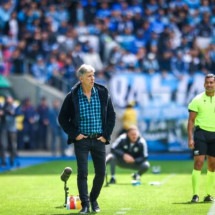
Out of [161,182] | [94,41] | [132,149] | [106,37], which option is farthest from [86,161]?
[106,37]

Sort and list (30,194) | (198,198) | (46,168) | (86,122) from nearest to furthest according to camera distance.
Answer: (86,122)
(198,198)
(30,194)
(46,168)

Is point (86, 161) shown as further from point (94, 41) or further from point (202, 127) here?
point (94, 41)

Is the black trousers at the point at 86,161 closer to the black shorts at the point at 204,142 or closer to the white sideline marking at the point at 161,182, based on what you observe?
the black shorts at the point at 204,142

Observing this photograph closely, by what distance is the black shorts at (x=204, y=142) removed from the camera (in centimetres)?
1409

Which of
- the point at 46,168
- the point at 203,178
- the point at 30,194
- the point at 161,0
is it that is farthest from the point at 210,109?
the point at 161,0

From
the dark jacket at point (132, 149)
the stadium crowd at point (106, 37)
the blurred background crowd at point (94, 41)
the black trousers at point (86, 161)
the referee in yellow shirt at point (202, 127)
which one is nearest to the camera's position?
the black trousers at point (86, 161)

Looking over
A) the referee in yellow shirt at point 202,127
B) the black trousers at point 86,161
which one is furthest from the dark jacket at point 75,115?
the referee in yellow shirt at point 202,127

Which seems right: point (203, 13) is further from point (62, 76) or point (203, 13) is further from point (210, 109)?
point (210, 109)

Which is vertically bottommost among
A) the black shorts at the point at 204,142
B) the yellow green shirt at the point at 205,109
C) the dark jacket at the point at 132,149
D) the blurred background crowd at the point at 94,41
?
the dark jacket at the point at 132,149

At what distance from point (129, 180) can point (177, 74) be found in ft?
38.8

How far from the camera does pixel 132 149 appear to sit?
65.2ft

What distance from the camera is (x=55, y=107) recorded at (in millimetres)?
31188

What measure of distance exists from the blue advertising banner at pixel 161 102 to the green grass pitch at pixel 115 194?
6933 mm

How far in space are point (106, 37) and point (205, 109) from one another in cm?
1967
